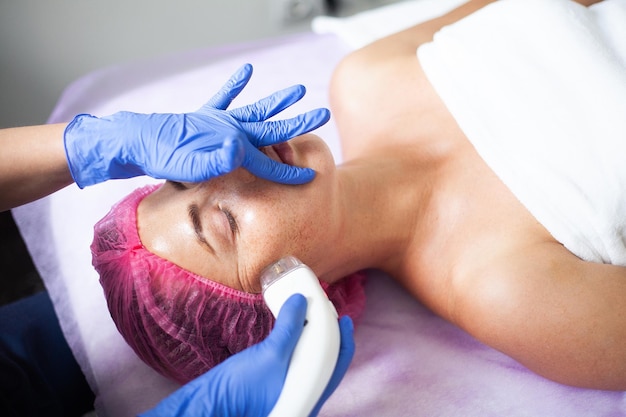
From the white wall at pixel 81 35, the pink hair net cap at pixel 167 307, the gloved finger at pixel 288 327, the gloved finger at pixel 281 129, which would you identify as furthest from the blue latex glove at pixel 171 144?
the white wall at pixel 81 35

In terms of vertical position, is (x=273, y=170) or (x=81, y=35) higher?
(x=81, y=35)

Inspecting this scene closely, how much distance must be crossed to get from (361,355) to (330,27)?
1.09 metres

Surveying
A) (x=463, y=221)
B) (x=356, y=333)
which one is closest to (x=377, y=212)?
(x=463, y=221)

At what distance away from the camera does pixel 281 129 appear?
105 cm

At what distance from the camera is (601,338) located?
970mm

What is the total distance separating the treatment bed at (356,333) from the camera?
113cm

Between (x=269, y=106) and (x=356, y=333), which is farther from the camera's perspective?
(x=356, y=333)

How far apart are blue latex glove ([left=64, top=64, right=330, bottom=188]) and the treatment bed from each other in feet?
1.28

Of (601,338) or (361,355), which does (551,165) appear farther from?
(361,355)

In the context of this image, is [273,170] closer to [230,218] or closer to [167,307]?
[230,218]

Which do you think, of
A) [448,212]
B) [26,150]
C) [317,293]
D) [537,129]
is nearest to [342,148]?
[448,212]

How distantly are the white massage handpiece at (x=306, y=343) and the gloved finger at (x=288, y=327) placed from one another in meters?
0.01

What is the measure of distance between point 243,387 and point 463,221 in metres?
0.60

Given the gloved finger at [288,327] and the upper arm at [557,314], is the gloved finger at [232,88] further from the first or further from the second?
the upper arm at [557,314]
